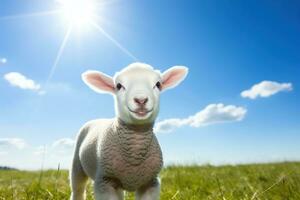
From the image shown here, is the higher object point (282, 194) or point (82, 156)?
point (82, 156)

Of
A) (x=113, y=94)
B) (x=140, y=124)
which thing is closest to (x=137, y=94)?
(x=140, y=124)

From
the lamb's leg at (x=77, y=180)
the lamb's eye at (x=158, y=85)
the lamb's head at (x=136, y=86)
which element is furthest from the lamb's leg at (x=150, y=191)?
the lamb's leg at (x=77, y=180)

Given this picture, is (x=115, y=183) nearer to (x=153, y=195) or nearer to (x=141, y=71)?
(x=153, y=195)

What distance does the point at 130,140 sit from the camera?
4.82 meters

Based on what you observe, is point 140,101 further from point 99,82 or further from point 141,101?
point 99,82

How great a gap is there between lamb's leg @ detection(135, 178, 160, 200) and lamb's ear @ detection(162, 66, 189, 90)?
1.17 metres

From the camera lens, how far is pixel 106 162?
15.9 feet

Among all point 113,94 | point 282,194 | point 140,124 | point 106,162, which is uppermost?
point 113,94

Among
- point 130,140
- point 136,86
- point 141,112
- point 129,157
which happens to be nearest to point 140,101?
point 141,112

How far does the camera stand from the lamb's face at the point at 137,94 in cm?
441

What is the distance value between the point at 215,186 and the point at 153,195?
11.2ft

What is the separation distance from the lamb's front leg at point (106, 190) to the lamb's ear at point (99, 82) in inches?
42.7

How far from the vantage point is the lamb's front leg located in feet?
15.9

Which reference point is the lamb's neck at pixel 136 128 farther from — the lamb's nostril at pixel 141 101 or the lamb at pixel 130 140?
the lamb's nostril at pixel 141 101
